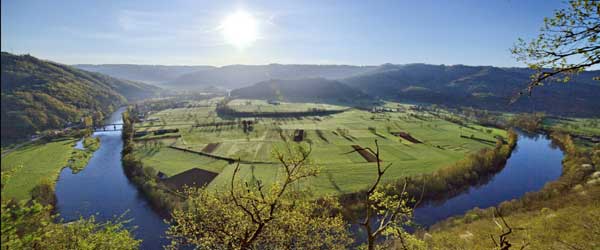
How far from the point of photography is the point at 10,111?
102m

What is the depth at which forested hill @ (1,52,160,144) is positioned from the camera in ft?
327

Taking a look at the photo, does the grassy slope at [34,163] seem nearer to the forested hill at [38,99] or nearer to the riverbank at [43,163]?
the riverbank at [43,163]

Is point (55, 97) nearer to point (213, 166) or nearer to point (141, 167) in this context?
point (141, 167)

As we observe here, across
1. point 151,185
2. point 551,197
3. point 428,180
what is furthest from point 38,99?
point 551,197

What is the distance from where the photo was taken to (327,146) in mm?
90875

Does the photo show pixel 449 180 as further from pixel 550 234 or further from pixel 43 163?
pixel 43 163

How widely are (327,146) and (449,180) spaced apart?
1555 inches

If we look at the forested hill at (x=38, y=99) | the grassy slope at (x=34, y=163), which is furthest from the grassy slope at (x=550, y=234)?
the forested hill at (x=38, y=99)

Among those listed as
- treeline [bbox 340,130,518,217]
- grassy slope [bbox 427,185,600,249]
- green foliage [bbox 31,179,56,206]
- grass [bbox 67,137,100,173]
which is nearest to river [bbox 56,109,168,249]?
green foliage [bbox 31,179,56,206]

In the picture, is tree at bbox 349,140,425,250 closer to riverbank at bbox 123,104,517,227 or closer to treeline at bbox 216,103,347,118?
riverbank at bbox 123,104,517,227

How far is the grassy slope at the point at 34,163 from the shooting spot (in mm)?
55625

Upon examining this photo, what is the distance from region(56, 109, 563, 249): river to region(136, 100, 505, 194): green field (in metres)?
10.1

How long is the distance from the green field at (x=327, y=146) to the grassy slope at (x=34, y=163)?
19.6m

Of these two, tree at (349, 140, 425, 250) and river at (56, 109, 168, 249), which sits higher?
tree at (349, 140, 425, 250)
